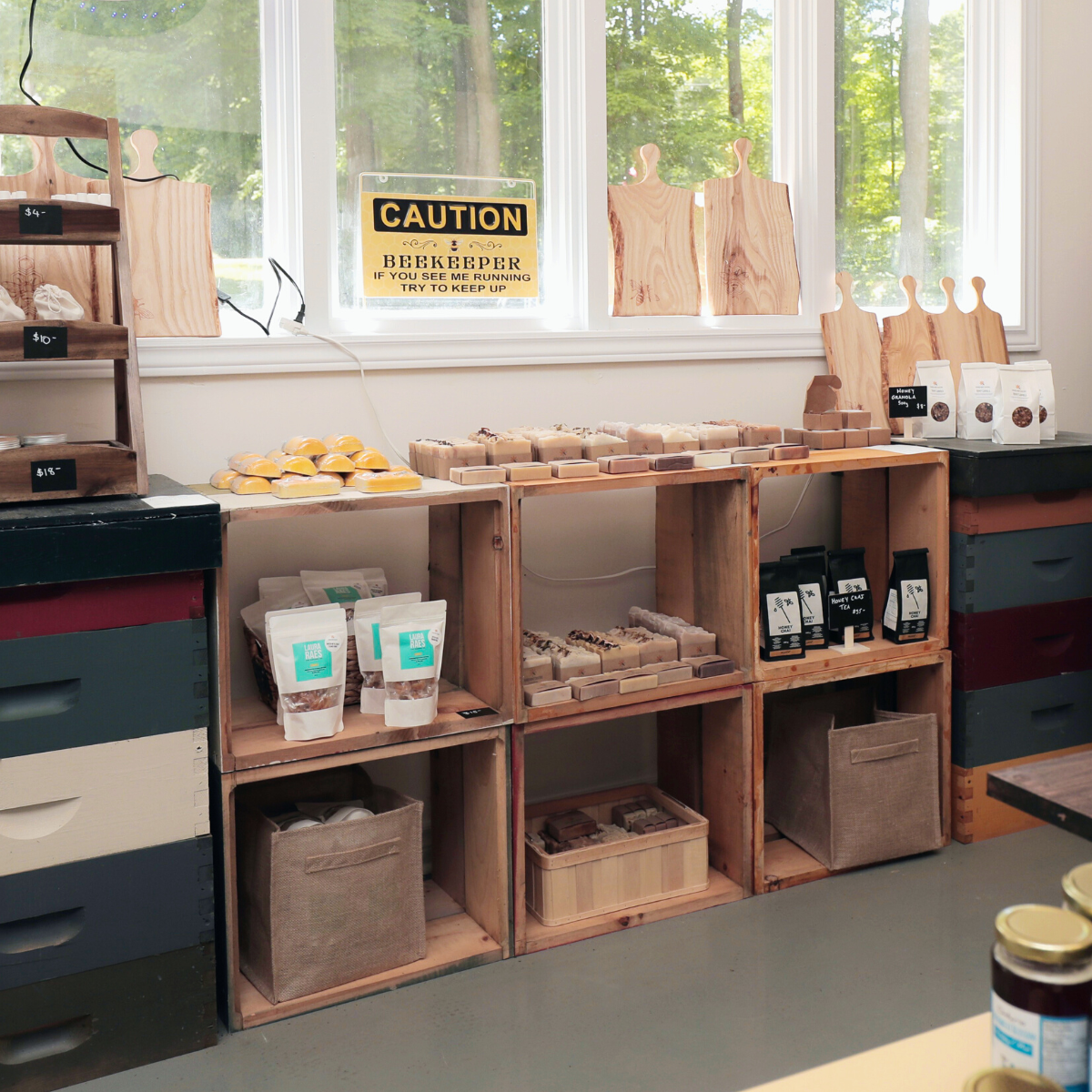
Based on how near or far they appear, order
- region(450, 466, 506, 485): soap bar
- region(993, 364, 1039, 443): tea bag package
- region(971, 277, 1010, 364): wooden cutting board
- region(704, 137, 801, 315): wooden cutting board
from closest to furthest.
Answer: region(450, 466, 506, 485): soap bar, region(993, 364, 1039, 443): tea bag package, region(704, 137, 801, 315): wooden cutting board, region(971, 277, 1010, 364): wooden cutting board

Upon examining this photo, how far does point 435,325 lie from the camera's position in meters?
2.66

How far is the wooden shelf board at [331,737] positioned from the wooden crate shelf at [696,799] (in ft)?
0.40

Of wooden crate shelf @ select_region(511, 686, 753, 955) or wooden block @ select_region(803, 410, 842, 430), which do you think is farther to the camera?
wooden block @ select_region(803, 410, 842, 430)

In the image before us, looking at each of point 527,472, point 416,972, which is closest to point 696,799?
point 416,972

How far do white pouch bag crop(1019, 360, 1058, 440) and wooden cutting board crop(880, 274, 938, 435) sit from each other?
0.37 metres

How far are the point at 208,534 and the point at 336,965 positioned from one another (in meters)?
0.84

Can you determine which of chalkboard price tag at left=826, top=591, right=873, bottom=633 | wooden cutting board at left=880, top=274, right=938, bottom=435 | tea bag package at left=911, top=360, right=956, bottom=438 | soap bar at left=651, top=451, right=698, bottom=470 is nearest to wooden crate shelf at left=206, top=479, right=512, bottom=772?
soap bar at left=651, top=451, right=698, bottom=470

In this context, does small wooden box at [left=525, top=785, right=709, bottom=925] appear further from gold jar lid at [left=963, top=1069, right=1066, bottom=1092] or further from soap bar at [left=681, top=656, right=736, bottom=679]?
gold jar lid at [left=963, top=1069, right=1066, bottom=1092]

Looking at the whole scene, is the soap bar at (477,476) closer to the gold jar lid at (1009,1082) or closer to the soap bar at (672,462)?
the soap bar at (672,462)

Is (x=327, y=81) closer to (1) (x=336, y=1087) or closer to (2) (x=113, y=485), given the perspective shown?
(2) (x=113, y=485)

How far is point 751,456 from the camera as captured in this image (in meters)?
2.44

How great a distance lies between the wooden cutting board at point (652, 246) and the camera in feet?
9.27

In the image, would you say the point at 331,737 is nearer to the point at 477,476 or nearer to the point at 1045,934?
the point at 477,476

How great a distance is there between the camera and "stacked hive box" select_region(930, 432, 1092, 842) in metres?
2.59
